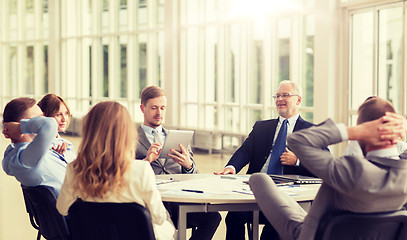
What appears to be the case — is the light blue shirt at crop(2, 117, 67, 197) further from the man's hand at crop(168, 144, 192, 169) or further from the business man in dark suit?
the business man in dark suit

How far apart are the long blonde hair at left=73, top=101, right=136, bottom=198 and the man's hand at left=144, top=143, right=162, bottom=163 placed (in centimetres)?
142

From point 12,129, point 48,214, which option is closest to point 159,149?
point 48,214

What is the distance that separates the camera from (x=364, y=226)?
8.74 ft

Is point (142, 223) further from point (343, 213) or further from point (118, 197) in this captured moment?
point (343, 213)

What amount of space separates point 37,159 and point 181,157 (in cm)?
131

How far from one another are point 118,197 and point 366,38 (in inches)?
339

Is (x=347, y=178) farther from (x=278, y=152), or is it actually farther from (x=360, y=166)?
(x=278, y=152)

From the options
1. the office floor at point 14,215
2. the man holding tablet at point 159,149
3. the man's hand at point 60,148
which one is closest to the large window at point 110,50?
the office floor at point 14,215

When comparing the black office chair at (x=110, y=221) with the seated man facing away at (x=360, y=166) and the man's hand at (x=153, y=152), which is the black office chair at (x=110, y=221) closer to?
the seated man facing away at (x=360, y=166)

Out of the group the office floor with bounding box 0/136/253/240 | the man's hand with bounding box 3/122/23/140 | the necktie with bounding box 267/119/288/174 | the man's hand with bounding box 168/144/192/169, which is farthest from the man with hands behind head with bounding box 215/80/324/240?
the man's hand with bounding box 3/122/23/140

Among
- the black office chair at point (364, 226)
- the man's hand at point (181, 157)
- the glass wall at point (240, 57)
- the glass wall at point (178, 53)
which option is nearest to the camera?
the black office chair at point (364, 226)

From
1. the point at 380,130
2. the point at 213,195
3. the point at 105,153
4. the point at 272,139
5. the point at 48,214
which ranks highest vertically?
the point at 380,130

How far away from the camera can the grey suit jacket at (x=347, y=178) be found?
8.71 feet

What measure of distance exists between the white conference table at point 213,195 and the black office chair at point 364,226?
74 cm
